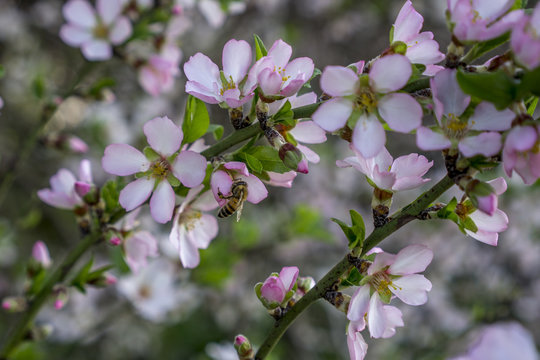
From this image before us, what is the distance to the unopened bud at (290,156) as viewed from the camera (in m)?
0.80

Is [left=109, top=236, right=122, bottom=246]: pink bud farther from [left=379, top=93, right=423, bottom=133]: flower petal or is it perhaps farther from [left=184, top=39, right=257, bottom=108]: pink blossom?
[left=379, top=93, right=423, bottom=133]: flower petal

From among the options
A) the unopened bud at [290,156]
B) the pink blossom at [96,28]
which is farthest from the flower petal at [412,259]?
the pink blossom at [96,28]

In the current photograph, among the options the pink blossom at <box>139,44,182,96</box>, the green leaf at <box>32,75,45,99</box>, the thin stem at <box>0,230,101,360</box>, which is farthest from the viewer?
the pink blossom at <box>139,44,182,96</box>

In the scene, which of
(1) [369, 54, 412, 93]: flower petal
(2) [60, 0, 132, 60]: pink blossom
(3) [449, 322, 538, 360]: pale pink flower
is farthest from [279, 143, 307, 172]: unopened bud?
(2) [60, 0, 132, 60]: pink blossom

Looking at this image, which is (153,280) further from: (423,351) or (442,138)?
(442,138)

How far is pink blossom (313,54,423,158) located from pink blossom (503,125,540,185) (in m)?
0.13

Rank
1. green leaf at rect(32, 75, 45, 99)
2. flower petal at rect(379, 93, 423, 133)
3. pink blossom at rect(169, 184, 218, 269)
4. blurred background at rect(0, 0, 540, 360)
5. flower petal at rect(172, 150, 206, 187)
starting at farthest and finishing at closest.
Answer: blurred background at rect(0, 0, 540, 360), green leaf at rect(32, 75, 45, 99), pink blossom at rect(169, 184, 218, 269), flower petal at rect(172, 150, 206, 187), flower petal at rect(379, 93, 423, 133)

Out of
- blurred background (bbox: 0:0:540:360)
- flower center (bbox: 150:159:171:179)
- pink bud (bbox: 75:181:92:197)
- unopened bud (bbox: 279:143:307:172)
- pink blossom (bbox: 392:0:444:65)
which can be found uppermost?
pink blossom (bbox: 392:0:444:65)

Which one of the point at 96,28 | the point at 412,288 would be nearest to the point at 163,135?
the point at 412,288

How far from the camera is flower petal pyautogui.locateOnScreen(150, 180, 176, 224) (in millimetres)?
875

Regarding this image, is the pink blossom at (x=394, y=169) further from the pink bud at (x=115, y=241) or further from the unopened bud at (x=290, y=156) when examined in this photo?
the pink bud at (x=115, y=241)

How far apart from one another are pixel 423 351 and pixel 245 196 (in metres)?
2.08

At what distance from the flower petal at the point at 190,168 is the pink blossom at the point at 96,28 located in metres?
0.84

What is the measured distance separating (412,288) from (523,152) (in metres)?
0.30
